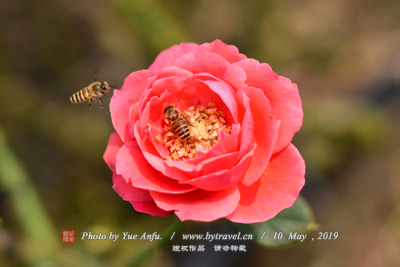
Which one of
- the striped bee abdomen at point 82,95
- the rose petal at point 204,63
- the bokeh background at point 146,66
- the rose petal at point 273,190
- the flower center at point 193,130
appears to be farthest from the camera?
the bokeh background at point 146,66

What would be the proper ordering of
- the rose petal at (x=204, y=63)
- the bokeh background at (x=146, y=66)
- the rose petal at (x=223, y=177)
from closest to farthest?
the rose petal at (x=223, y=177) < the rose petal at (x=204, y=63) < the bokeh background at (x=146, y=66)

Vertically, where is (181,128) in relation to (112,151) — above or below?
above

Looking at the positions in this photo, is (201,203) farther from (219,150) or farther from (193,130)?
(193,130)

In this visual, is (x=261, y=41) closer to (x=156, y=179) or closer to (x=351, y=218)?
(x=351, y=218)

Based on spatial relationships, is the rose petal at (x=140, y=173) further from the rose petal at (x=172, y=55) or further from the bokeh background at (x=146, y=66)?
the bokeh background at (x=146, y=66)

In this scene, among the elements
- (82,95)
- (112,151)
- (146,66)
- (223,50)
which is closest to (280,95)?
(223,50)

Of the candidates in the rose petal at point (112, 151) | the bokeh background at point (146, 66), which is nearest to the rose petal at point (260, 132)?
the rose petal at point (112, 151)

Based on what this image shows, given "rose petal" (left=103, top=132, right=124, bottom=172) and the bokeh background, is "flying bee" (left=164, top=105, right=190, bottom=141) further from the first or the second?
the bokeh background
